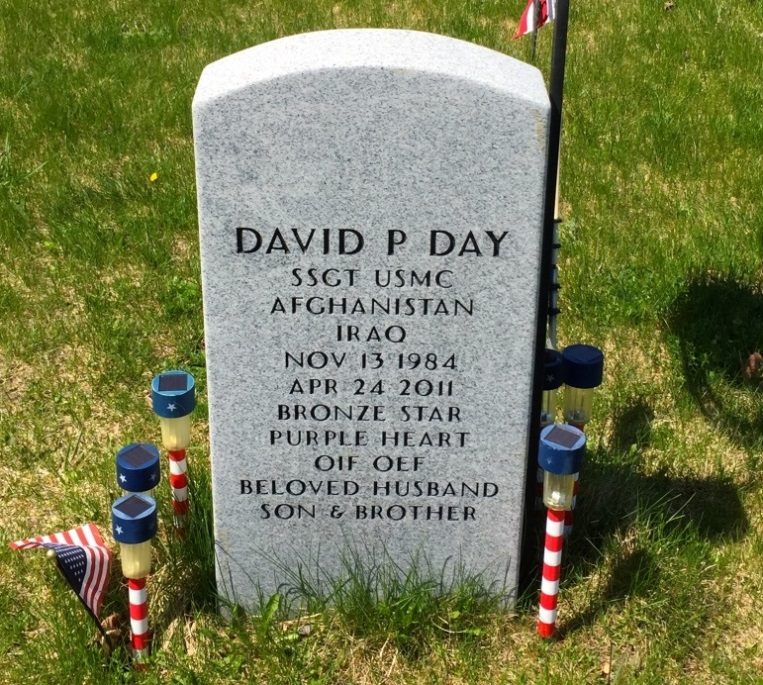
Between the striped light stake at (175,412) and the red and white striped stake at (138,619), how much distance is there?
0.46 metres

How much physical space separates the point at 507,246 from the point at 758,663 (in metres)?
1.66

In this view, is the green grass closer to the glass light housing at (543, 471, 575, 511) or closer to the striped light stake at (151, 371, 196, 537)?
the striped light stake at (151, 371, 196, 537)

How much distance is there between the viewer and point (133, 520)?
3561 mm

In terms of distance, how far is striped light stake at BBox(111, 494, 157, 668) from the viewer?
11.8 feet

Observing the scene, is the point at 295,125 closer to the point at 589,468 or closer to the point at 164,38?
the point at 589,468

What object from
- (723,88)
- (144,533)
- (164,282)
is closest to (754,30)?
(723,88)

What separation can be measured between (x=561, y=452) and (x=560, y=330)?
205 cm

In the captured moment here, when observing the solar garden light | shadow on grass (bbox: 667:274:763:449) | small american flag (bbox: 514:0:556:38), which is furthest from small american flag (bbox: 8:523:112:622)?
shadow on grass (bbox: 667:274:763:449)

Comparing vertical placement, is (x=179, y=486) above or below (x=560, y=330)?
below

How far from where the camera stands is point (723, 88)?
24.8 ft

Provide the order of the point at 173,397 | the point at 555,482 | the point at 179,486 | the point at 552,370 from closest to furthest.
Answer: the point at 555,482, the point at 173,397, the point at 552,370, the point at 179,486

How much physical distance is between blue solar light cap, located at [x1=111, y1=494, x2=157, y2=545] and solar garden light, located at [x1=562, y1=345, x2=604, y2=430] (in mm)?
1489

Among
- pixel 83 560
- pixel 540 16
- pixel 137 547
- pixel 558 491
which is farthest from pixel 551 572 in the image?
pixel 540 16

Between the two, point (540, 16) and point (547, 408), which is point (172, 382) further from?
point (540, 16)
